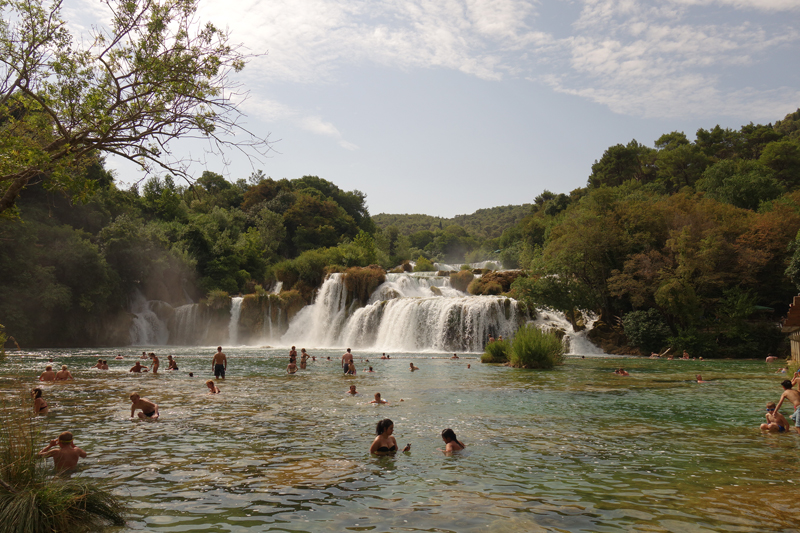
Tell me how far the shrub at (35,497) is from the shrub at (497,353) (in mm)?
22671

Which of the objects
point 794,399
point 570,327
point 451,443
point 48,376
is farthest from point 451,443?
point 570,327

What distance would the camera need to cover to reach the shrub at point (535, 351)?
2362cm

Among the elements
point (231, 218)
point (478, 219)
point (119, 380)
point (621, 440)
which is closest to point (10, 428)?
point (621, 440)

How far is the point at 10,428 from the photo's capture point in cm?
501

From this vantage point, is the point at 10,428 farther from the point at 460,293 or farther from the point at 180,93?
the point at 460,293

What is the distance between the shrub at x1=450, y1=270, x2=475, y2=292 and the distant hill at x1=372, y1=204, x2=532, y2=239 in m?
75.0

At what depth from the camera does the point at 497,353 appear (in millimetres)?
26578

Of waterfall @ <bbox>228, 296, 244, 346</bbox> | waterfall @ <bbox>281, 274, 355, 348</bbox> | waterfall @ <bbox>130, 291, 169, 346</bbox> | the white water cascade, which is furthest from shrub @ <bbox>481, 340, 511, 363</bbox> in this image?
waterfall @ <bbox>130, 291, 169, 346</bbox>

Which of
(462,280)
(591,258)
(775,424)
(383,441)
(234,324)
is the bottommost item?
(383,441)

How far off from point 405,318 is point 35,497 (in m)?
32.5

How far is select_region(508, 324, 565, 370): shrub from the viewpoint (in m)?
23.6

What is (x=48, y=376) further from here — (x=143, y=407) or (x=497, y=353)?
(x=497, y=353)

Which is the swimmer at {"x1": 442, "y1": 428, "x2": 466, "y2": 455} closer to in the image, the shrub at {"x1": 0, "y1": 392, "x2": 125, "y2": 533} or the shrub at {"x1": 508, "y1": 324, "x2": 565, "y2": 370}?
the shrub at {"x1": 0, "y1": 392, "x2": 125, "y2": 533}

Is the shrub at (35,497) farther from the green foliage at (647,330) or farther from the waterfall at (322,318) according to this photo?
the waterfall at (322,318)
